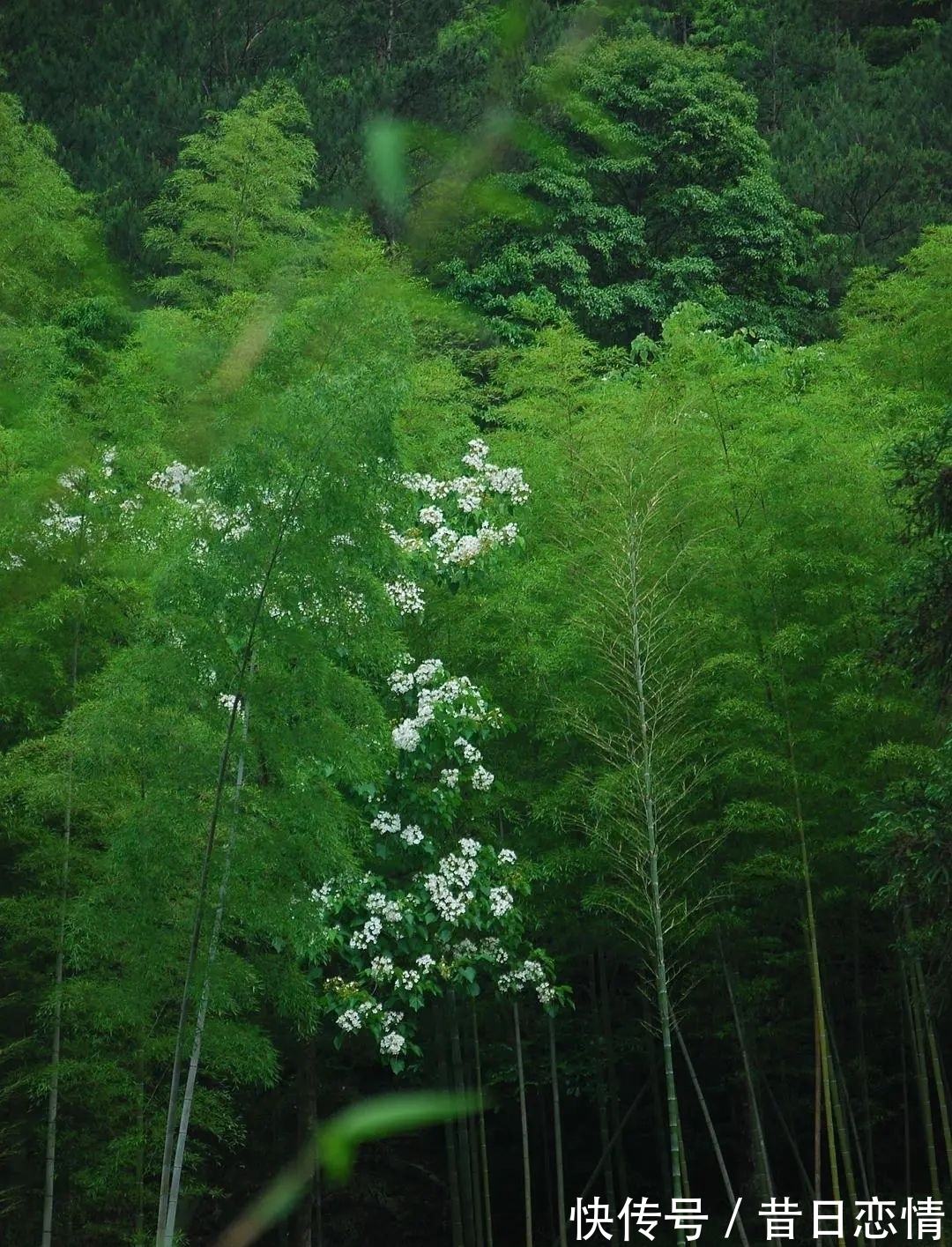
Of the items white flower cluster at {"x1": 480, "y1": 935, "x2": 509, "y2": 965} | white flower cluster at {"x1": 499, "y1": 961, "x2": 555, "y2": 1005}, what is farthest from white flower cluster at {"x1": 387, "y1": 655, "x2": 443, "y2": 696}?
white flower cluster at {"x1": 499, "y1": 961, "x2": 555, "y2": 1005}

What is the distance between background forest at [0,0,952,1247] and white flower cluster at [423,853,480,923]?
0.02m

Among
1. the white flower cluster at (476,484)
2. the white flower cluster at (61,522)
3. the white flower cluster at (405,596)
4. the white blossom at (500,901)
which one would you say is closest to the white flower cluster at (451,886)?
the white blossom at (500,901)

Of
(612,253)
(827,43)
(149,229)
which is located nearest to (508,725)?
(149,229)

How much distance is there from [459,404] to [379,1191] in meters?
6.32

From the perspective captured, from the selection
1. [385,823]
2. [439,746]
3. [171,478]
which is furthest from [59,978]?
[171,478]

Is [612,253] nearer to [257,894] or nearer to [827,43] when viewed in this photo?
[827,43]

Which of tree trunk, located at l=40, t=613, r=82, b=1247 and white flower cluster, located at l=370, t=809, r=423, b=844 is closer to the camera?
tree trunk, located at l=40, t=613, r=82, b=1247

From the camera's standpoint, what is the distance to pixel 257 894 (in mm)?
6555

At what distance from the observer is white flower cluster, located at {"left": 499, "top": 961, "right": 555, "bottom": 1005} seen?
8422 mm

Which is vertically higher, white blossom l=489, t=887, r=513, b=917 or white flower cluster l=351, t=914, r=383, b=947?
white blossom l=489, t=887, r=513, b=917

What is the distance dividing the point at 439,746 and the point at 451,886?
2.55 feet

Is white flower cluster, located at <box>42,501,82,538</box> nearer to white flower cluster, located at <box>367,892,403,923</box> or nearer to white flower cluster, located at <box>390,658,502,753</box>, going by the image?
white flower cluster, located at <box>390,658,502,753</box>

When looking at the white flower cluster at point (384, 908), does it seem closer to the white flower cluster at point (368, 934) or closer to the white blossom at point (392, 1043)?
the white flower cluster at point (368, 934)

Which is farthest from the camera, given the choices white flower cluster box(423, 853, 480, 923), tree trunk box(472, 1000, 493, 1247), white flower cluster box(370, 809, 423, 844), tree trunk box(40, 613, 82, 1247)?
tree trunk box(472, 1000, 493, 1247)
